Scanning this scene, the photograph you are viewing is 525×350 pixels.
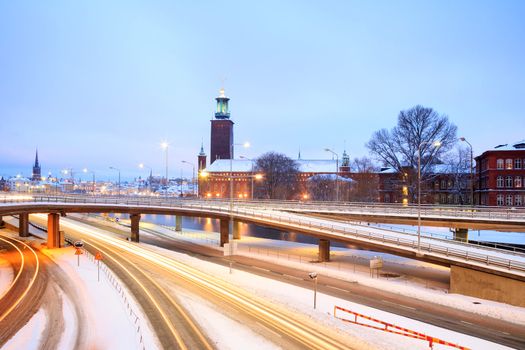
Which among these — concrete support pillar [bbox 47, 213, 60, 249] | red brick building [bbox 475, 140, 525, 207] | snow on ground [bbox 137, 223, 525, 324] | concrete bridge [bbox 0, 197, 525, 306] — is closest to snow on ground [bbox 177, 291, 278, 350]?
snow on ground [bbox 137, 223, 525, 324]

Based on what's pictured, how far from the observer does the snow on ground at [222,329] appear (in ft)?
59.1

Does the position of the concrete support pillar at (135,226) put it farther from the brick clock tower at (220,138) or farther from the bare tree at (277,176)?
the brick clock tower at (220,138)

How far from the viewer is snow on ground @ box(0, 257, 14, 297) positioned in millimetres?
29520

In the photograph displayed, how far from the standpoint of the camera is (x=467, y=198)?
77.8m

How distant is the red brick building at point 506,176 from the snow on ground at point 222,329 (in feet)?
181

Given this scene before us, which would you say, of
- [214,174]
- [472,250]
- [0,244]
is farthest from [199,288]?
[214,174]

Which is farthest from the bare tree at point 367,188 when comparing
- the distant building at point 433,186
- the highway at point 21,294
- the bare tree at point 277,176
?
the highway at point 21,294

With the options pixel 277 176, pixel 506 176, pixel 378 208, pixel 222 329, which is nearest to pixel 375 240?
pixel 378 208

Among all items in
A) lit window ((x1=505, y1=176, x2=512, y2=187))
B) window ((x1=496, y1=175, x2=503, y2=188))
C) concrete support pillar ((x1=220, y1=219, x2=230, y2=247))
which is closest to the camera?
concrete support pillar ((x1=220, y1=219, x2=230, y2=247))

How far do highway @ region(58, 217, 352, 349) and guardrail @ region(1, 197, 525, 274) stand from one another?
1249 centimetres

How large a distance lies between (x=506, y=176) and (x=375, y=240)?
3966 cm

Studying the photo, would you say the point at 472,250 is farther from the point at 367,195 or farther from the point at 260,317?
the point at 367,195

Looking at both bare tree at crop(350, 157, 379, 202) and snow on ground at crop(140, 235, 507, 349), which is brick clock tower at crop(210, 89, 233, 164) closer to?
bare tree at crop(350, 157, 379, 202)

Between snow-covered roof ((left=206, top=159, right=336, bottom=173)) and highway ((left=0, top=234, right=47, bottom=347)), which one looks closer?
highway ((left=0, top=234, right=47, bottom=347))
